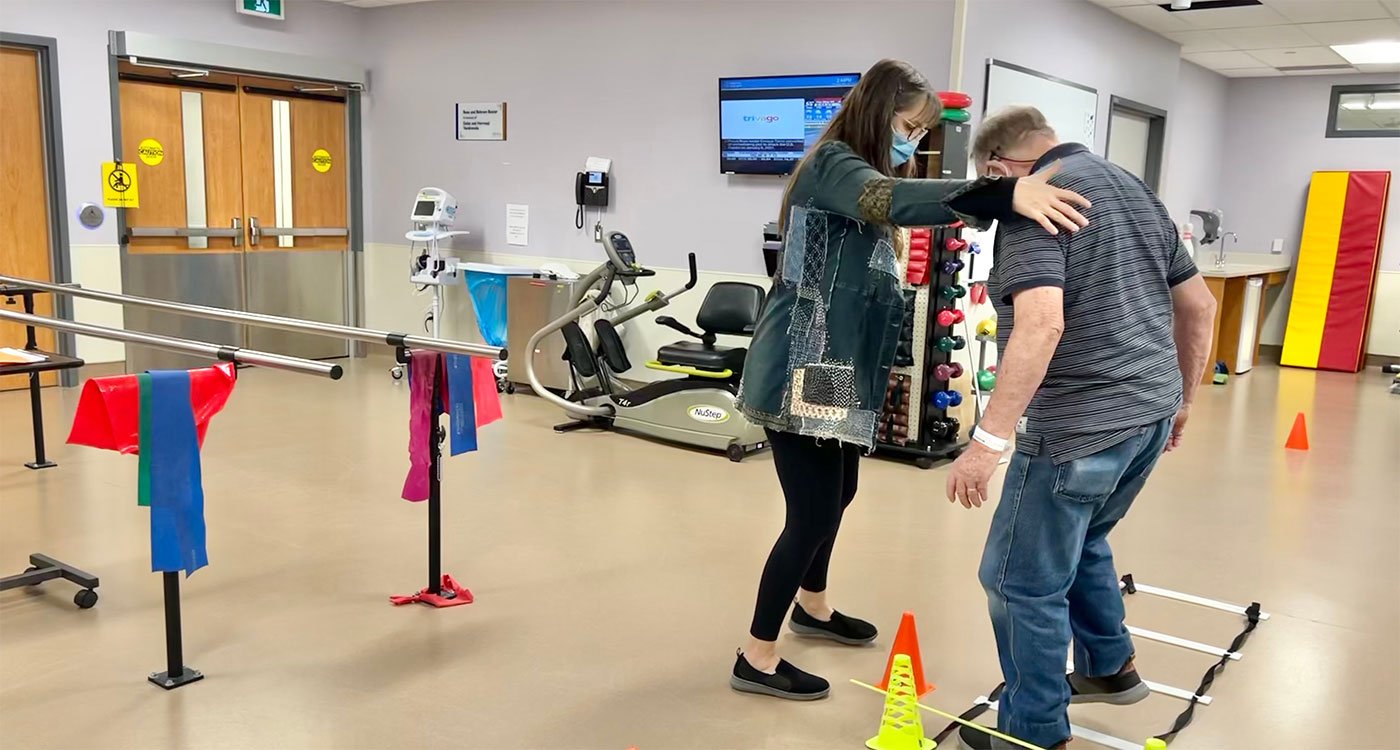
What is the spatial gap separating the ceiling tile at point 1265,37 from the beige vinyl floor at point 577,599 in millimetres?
3754

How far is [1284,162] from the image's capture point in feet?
34.7

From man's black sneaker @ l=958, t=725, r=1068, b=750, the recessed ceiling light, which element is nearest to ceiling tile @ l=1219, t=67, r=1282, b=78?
the recessed ceiling light

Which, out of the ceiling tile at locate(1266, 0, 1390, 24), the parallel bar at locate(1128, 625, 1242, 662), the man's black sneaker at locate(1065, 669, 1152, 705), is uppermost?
the ceiling tile at locate(1266, 0, 1390, 24)

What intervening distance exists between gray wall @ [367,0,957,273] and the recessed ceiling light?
490 cm

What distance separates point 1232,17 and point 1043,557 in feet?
22.3

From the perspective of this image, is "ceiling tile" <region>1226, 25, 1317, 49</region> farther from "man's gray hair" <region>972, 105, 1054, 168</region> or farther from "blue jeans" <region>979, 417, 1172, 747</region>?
"blue jeans" <region>979, 417, 1172, 747</region>

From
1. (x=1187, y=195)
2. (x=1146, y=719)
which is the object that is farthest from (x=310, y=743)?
(x=1187, y=195)

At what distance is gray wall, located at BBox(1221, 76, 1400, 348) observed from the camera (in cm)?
997

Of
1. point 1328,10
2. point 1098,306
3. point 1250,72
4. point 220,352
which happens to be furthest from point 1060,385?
point 1250,72

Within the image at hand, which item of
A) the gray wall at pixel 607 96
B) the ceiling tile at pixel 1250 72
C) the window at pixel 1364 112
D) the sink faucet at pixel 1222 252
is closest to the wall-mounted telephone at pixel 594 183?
the gray wall at pixel 607 96

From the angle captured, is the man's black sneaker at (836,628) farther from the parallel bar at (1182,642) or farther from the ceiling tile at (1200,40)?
the ceiling tile at (1200,40)

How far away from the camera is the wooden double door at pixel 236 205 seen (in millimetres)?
7371

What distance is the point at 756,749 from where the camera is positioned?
2613 millimetres

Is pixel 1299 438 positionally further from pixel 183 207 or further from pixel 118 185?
pixel 118 185
